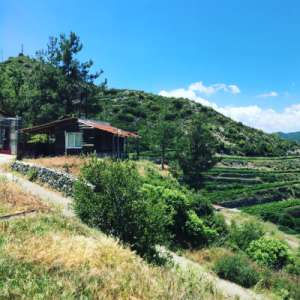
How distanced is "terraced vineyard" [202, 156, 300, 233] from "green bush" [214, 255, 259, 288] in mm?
32497

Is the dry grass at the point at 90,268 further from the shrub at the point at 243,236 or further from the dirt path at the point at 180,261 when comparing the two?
the shrub at the point at 243,236

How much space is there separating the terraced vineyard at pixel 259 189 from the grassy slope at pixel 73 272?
40163mm

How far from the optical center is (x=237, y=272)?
1523cm

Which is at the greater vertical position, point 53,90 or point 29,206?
point 53,90

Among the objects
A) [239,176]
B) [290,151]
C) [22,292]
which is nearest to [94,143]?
[22,292]

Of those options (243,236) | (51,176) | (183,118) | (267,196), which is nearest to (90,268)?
(51,176)

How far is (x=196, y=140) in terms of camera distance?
4416cm

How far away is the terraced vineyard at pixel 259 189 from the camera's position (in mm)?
51281

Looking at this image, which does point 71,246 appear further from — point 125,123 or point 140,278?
point 125,123

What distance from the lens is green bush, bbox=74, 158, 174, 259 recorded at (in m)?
13.8

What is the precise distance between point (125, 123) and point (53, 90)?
4260 cm

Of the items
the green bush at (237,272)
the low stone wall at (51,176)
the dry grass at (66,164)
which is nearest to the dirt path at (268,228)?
the dry grass at (66,164)

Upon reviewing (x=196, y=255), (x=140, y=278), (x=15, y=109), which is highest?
(x=15, y=109)

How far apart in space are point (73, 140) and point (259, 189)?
122ft
